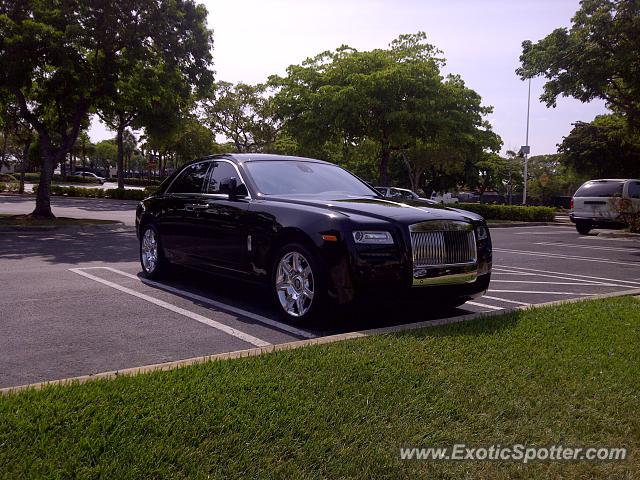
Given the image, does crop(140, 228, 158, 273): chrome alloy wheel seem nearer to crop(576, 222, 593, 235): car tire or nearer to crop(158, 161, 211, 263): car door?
crop(158, 161, 211, 263): car door

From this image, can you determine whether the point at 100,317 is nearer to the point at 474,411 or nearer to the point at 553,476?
the point at 474,411

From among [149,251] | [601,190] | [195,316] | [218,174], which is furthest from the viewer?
[601,190]

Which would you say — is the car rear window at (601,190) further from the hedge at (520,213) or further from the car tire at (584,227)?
the hedge at (520,213)


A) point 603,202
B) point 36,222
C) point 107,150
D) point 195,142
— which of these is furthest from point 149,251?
point 107,150

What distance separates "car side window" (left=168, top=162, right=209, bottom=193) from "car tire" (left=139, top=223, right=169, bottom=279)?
66 centimetres

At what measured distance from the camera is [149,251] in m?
8.48

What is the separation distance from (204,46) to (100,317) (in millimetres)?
14739

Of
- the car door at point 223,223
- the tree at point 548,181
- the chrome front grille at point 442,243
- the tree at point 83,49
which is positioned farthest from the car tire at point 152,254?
the tree at point 548,181

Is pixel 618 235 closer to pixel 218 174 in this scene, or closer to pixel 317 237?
pixel 218 174

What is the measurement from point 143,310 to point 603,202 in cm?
1805

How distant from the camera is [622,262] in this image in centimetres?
1237

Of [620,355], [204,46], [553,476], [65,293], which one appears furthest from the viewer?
[204,46]

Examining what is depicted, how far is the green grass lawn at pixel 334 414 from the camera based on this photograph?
112 inches

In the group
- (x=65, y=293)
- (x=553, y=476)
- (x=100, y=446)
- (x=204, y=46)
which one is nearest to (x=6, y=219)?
(x=204, y=46)
